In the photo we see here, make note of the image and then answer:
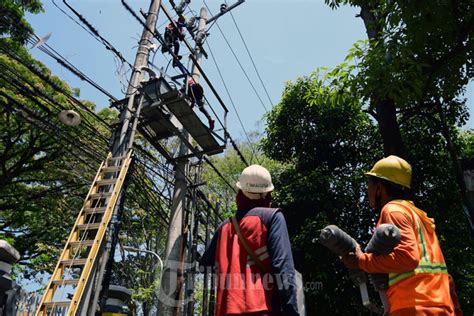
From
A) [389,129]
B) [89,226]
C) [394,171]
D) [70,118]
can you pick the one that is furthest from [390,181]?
[70,118]

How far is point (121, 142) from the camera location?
6816 mm

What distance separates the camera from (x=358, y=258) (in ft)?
6.20

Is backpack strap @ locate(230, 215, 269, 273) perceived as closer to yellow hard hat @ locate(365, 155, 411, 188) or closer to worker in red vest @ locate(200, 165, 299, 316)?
worker in red vest @ locate(200, 165, 299, 316)

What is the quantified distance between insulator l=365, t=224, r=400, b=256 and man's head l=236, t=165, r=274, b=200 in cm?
76

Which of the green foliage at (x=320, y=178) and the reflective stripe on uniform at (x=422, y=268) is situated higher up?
the green foliage at (x=320, y=178)

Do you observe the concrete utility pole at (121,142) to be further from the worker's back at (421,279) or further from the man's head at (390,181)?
the worker's back at (421,279)

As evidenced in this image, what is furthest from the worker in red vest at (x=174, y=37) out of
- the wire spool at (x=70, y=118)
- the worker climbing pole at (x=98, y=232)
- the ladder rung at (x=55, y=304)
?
the ladder rung at (x=55, y=304)

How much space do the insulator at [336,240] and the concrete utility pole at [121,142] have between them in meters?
4.56

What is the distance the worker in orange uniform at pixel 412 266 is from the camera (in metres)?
1.70

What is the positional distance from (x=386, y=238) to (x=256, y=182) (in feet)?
2.84

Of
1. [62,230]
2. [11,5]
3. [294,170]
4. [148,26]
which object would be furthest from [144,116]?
[62,230]

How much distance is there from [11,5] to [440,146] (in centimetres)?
1217

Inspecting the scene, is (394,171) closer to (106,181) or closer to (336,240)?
(336,240)

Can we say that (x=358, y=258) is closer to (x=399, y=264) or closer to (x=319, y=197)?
(x=399, y=264)
